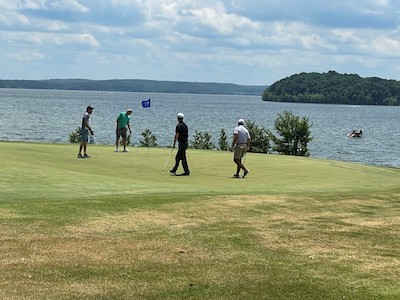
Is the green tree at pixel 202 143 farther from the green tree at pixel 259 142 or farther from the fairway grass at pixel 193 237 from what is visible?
the fairway grass at pixel 193 237

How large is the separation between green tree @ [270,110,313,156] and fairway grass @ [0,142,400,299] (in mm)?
22867

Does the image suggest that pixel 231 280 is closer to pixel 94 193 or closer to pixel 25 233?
pixel 25 233

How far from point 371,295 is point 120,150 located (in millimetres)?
22080

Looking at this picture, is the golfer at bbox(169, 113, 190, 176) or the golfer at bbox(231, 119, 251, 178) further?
the golfer at bbox(231, 119, 251, 178)

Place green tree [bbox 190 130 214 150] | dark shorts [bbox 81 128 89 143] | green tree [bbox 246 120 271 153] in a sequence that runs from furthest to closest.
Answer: green tree [bbox 190 130 214 150] → green tree [bbox 246 120 271 153] → dark shorts [bbox 81 128 89 143]

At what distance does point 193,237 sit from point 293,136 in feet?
109

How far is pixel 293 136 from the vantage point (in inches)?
1722

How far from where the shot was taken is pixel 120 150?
97.1 ft

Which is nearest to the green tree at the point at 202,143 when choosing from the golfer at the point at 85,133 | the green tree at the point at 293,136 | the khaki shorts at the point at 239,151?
the green tree at the point at 293,136

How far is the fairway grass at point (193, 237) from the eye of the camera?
8.63 m

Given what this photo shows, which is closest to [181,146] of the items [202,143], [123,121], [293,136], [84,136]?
[84,136]

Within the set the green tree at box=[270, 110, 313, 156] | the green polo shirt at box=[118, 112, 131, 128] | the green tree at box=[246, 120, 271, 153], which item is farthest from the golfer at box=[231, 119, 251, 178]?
the green tree at box=[270, 110, 313, 156]

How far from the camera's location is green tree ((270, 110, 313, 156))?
43.3 m

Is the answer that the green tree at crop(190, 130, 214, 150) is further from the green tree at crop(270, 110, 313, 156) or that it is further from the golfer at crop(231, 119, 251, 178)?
the golfer at crop(231, 119, 251, 178)
